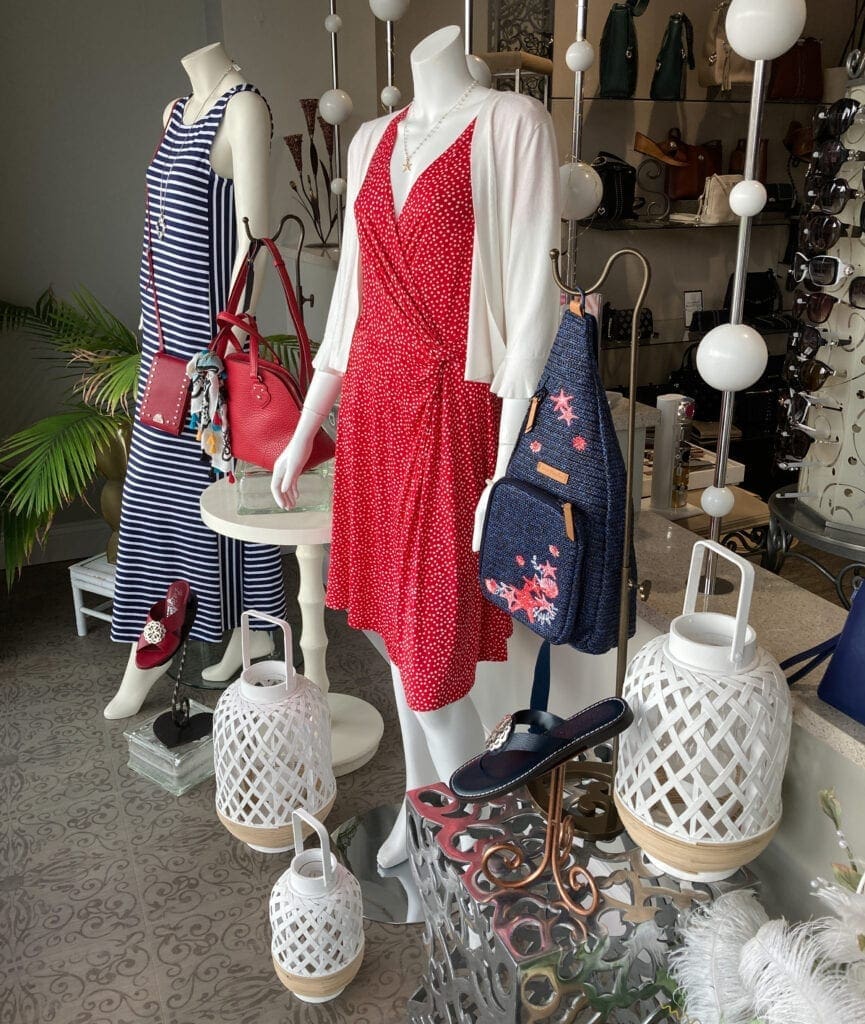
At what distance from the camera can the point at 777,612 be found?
5.26 ft

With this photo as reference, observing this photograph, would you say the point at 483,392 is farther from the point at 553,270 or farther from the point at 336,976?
the point at 336,976

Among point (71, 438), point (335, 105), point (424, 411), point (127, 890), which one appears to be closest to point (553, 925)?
point (424, 411)

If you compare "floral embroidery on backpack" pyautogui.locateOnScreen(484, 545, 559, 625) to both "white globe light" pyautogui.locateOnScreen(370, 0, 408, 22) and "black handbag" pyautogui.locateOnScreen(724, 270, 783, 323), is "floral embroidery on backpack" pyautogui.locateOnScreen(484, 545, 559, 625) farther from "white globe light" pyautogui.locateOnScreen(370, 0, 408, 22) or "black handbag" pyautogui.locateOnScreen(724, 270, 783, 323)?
"black handbag" pyautogui.locateOnScreen(724, 270, 783, 323)

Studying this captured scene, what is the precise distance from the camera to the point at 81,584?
3316 millimetres

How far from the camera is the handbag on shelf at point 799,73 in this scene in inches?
162

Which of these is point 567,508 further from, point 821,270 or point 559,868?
point 821,270

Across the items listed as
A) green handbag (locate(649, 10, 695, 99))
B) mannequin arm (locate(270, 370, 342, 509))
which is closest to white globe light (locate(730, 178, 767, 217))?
mannequin arm (locate(270, 370, 342, 509))

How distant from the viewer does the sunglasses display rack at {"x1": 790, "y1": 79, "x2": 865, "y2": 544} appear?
6.45 feet

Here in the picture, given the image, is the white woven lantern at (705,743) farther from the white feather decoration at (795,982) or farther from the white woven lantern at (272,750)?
the white woven lantern at (272,750)

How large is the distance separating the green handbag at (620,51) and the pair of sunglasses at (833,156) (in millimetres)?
2077

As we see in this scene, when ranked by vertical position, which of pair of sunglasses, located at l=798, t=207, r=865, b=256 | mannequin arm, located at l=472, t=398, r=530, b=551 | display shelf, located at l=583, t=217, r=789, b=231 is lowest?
mannequin arm, located at l=472, t=398, r=530, b=551

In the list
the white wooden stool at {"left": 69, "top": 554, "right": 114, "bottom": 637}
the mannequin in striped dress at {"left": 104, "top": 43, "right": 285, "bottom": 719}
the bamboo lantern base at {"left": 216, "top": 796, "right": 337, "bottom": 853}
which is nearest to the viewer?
the bamboo lantern base at {"left": 216, "top": 796, "right": 337, "bottom": 853}

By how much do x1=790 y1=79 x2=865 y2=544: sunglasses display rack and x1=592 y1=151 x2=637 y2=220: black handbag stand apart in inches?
78.0

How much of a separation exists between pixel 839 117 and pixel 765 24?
2.80ft
